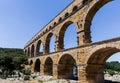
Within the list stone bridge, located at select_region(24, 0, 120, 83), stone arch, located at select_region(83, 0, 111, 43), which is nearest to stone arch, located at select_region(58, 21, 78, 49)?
stone bridge, located at select_region(24, 0, 120, 83)

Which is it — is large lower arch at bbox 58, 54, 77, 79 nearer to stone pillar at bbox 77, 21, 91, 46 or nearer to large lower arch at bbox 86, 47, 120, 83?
stone pillar at bbox 77, 21, 91, 46

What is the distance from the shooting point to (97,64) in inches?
793

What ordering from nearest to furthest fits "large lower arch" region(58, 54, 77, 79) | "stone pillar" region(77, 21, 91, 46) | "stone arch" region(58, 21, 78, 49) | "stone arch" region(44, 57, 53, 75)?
1. "stone pillar" region(77, 21, 91, 46)
2. "large lower arch" region(58, 54, 77, 79)
3. "stone arch" region(58, 21, 78, 49)
4. "stone arch" region(44, 57, 53, 75)

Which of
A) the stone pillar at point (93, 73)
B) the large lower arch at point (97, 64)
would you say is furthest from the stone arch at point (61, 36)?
the stone pillar at point (93, 73)

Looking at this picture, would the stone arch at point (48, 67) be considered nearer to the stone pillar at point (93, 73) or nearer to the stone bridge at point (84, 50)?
the stone bridge at point (84, 50)

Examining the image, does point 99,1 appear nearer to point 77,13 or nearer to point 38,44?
point 77,13

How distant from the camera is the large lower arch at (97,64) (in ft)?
62.0

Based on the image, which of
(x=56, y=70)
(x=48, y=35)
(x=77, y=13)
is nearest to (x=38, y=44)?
(x=48, y=35)

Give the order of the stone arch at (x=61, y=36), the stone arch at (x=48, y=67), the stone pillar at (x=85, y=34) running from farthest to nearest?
the stone arch at (x=48, y=67)
the stone arch at (x=61, y=36)
the stone pillar at (x=85, y=34)

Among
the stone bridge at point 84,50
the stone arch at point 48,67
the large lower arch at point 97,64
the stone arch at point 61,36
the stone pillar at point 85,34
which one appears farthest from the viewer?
the stone arch at point 48,67

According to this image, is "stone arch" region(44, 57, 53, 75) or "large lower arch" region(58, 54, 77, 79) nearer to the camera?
"large lower arch" region(58, 54, 77, 79)

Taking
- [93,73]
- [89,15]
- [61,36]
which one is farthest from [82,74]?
[61,36]

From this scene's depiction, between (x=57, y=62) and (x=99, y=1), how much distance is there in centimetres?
1115

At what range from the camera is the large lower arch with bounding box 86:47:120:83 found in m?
18.9
